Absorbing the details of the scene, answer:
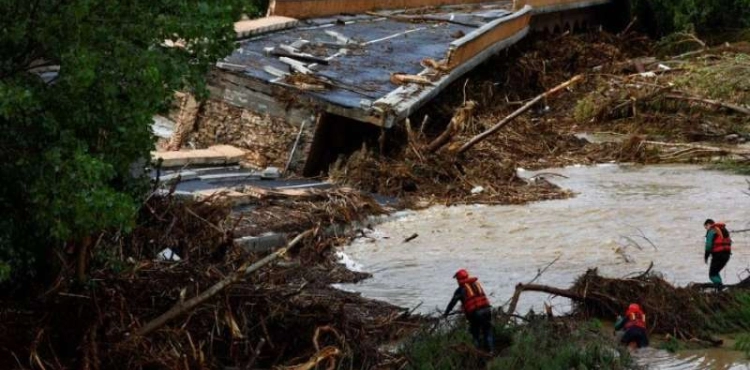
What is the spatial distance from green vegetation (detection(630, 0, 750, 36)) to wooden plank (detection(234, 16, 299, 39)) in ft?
39.0

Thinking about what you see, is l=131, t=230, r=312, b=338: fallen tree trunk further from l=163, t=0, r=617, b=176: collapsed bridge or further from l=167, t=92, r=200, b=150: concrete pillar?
l=167, t=92, r=200, b=150: concrete pillar

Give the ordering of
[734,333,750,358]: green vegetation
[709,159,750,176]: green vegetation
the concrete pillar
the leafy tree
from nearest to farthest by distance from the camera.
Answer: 1. the leafy tree
2. [734,333,750,358]: green vegetation
3. [709,159,750,176]: green vegetation
4. the concrete pillar

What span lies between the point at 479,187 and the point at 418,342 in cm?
949

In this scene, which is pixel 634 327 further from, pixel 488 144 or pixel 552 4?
pixel 552 4

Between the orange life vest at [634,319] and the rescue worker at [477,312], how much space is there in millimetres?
1513

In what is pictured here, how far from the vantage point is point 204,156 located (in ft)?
78.1

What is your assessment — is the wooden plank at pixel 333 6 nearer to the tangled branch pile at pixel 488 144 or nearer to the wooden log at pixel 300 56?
the tangled branch pile at pixel 488 144

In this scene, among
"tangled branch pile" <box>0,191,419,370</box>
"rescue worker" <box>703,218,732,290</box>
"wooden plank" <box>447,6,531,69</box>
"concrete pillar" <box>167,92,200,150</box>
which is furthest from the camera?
"wooden plank" <box>447,6,531,69</box>

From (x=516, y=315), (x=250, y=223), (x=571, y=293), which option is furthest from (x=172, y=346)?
(x=250, y=223)

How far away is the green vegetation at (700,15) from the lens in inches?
1487

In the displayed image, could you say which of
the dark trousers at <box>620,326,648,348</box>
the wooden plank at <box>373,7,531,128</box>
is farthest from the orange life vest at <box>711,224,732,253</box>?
the wooden plank at <box>373,7,531,128</box>

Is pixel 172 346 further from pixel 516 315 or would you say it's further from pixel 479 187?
pixel 479 187

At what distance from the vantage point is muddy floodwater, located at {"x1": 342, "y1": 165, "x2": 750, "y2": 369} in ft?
60.2

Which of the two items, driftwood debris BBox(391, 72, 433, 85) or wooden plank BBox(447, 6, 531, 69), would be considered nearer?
driftwood debris BBox(391, 72, 433, 85)
